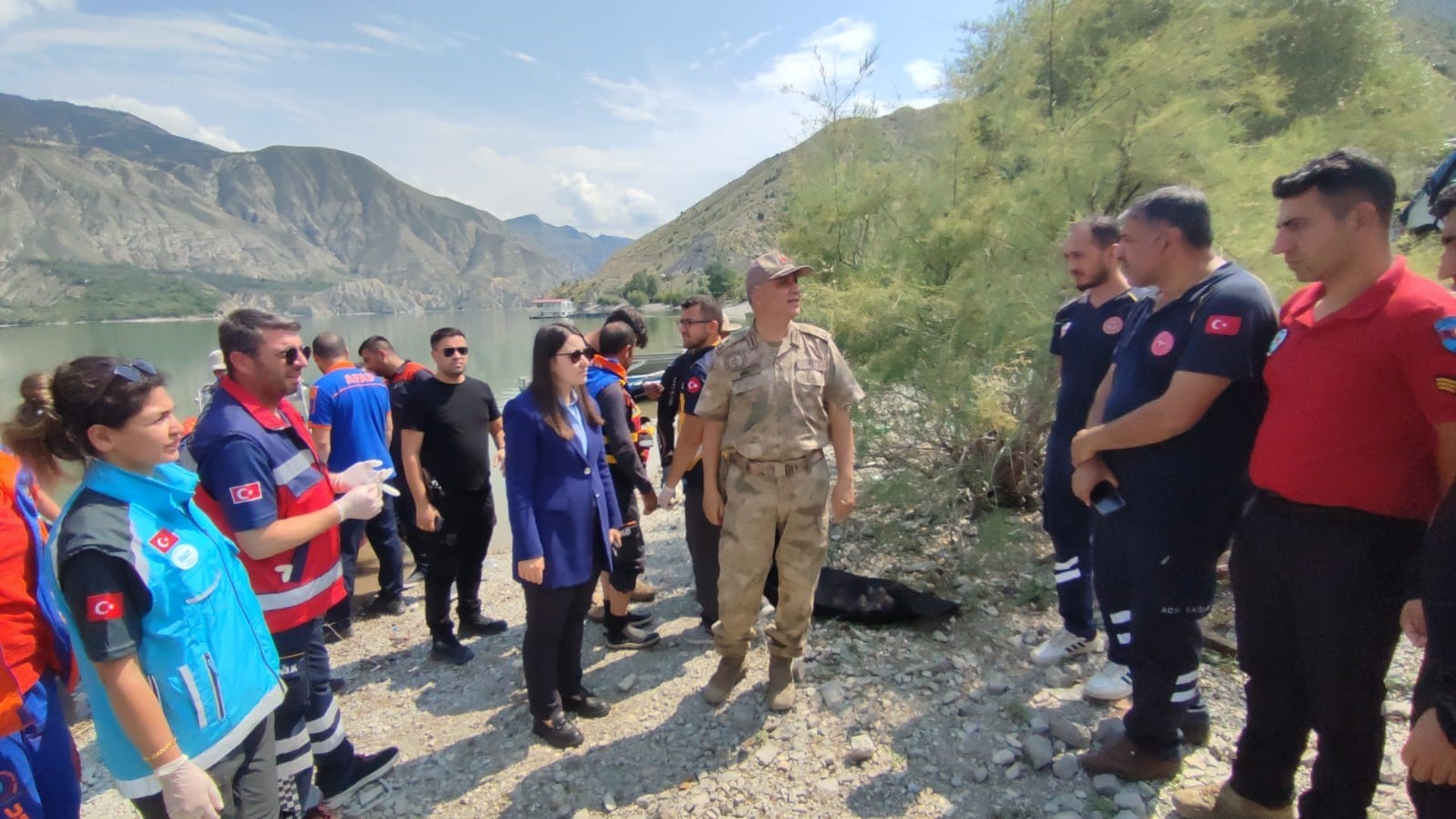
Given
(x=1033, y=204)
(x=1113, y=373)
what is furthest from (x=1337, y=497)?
(x=1033, y=204)

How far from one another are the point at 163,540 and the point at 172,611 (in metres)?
0.17

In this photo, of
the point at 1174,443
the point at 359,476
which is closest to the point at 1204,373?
the point at 1174,443

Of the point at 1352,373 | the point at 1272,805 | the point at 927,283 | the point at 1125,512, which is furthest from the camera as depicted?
the point at 927,283

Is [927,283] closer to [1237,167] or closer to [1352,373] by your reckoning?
[1237,167]

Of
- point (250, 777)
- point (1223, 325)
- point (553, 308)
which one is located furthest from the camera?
point (553, 308)

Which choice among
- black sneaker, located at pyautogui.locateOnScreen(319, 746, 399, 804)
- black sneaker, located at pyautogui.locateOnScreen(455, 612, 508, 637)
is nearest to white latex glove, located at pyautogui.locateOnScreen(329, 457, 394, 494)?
black sneaker, located at pyautogui.locateOnScreen(319, 746, 399, 804)

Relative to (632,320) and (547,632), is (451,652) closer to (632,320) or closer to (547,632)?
(547,632)

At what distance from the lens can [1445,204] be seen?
1747 millimetres

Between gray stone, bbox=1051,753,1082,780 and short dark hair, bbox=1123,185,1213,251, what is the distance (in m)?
1.85

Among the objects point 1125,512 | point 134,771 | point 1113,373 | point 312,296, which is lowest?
point 134,771

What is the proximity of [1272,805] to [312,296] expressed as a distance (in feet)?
539

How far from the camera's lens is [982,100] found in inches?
189

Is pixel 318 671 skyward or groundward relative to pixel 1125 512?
groundward

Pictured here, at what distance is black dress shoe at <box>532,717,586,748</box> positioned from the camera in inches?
111
